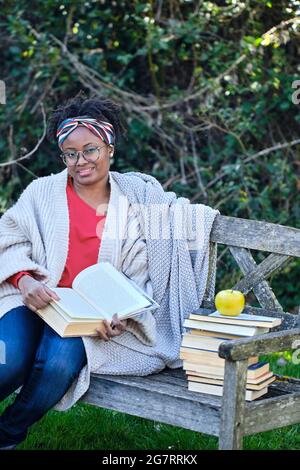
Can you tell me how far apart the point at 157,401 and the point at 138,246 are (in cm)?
77

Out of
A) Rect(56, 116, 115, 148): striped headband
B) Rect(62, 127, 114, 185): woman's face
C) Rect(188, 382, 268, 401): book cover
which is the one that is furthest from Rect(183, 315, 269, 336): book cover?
Rect(56, 116, 115, 148): striped headband

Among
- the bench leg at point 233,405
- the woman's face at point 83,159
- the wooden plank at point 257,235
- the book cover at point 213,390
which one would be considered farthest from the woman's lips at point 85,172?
the bench leg at point 233,405

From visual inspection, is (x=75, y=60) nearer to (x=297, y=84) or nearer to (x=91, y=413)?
(x=297, y=84)

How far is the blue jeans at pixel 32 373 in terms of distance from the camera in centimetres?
359

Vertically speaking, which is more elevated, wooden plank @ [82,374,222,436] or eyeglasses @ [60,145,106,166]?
eyeglasses @ [60,145,106,166]

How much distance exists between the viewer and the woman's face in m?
3.93

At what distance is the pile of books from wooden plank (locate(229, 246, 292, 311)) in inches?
17.1

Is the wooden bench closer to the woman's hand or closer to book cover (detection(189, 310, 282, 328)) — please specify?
book cover (detection(189, 310, 282, 328))

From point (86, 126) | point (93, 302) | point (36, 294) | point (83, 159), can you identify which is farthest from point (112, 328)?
point (86, 126)

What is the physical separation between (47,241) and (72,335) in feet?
1.70

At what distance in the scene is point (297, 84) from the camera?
621 cm

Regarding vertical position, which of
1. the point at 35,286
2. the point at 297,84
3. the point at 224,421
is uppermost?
the point at 297,84

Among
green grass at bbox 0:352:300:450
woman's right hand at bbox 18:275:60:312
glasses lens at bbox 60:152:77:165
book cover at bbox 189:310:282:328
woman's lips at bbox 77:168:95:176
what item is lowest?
green grass at bbox 0:352:300:450

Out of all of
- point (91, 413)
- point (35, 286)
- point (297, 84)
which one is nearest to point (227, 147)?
point (297, 84)
